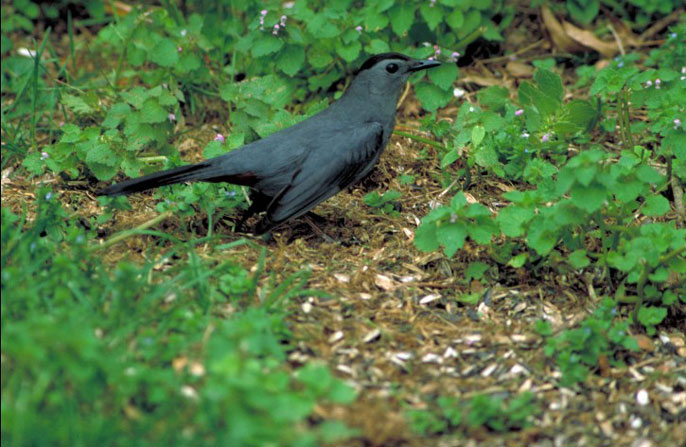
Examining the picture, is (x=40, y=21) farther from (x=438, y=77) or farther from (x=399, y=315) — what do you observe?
(x=399, y=315)

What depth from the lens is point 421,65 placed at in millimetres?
4707

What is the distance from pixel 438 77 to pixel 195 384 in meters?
2.65

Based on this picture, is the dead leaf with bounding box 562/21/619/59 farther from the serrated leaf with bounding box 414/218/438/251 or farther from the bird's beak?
the serrated leaf with bounding box 414/218/438/251

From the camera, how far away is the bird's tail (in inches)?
159

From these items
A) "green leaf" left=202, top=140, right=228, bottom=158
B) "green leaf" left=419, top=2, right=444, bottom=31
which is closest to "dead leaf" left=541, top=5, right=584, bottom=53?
"green leaf" left=419, top=2, right=444, bottom=31

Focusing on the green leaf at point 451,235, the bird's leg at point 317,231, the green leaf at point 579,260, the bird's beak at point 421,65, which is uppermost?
the bird's beak at point 421,65

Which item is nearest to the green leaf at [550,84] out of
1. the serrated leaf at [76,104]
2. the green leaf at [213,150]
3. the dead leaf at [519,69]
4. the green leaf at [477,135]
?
the green leaf at [477,135]

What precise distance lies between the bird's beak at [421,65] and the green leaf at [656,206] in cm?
140

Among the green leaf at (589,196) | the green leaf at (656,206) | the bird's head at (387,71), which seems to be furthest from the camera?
the bird's head at (387,71)

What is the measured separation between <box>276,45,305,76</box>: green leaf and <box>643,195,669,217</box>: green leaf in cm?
219

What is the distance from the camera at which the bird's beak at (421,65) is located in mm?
4695

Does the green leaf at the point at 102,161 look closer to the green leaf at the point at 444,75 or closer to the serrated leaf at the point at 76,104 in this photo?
the serrated leaf at the point at 76,104

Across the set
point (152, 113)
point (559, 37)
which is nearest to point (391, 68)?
point (152, 113)

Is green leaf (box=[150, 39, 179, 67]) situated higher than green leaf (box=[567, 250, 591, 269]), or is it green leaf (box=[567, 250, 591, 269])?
green leaf (box=[150, 39, 179, 67])
